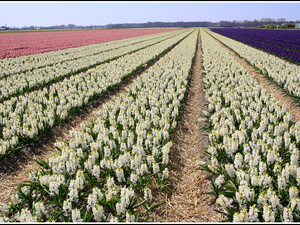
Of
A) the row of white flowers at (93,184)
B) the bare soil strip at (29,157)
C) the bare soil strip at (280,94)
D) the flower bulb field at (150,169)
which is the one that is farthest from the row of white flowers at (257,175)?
the bare soil strip at (29,157)

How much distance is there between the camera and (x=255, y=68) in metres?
15.0

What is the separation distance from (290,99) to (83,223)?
32.4 ft

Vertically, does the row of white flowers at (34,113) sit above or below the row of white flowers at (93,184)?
above

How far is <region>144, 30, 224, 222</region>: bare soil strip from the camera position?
149 inches

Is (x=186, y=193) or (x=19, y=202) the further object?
(x=186, y=193)

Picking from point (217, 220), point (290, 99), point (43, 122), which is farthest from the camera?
point (290, 99)

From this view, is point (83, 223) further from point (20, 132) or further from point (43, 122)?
point (43, 122)

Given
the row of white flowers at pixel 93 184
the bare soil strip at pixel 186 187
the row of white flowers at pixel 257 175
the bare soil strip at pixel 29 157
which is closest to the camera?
the row of white flowers at pixel 257 175

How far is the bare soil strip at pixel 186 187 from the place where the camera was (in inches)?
149

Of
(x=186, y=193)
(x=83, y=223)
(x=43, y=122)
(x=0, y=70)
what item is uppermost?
(x=0, y=70)

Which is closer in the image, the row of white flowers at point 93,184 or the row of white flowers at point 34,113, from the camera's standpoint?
the row of white flowers at point 93,184

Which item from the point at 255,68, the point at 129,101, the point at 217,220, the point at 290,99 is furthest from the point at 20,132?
the point at 255,68

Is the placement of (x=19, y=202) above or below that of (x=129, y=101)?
below

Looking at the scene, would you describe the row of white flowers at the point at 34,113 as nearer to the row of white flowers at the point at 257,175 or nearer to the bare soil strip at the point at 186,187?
the bare soil strip at the point at 186,187
